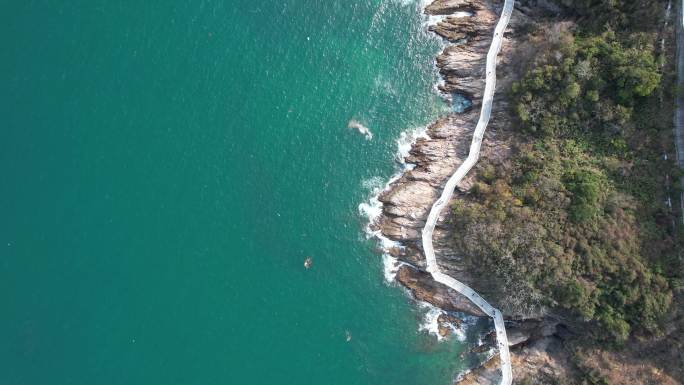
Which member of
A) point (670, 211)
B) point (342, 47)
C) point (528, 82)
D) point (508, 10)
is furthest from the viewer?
point (342, 47)

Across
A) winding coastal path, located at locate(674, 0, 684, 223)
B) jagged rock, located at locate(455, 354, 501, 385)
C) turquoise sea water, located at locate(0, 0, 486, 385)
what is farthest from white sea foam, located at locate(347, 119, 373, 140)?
winding coastal path, located at locate(674, 0, 684, 223)

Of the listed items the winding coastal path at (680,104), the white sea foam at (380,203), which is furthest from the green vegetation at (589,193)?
the white sea foam at (380,203)

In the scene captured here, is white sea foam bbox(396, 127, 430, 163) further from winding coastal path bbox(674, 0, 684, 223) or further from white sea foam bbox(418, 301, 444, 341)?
winding coastal path bbox(674, 0, 684, 223)

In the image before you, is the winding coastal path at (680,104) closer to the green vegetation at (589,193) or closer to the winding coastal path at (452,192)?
the green vegetation at (589,193)

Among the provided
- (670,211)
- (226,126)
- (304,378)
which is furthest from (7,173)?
(670,211)

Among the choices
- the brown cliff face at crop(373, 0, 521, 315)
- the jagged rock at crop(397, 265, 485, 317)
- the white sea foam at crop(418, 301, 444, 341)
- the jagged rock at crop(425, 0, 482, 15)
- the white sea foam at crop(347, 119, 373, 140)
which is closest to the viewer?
the brown cliff face at crop(373, 0, 521, 315)

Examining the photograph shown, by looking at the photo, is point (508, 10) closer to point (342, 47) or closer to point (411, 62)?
point (411, 62)

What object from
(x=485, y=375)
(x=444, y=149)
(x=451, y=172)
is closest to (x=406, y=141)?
(x=444, y=149)

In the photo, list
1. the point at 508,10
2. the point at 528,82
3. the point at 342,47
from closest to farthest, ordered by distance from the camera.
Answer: the point at 528,82 → the point at 508,10 → the point at 342,47
